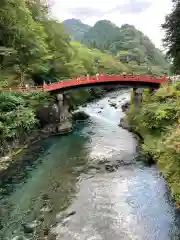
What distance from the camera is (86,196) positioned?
24656 mm

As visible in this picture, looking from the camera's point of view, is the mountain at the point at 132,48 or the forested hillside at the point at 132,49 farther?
the mountain at the point at 132,48

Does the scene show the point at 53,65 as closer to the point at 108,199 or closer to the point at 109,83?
the point at 109,83

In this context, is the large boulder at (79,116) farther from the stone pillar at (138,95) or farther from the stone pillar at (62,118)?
the stone pillar at (138,95)

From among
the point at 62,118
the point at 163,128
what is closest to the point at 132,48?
the point at 62,118

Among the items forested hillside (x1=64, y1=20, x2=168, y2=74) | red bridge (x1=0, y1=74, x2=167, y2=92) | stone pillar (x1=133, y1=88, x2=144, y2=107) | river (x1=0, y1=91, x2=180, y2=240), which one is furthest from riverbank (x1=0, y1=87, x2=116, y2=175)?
forested hillside (x1=64, y1=20, x2=168, y2=74)

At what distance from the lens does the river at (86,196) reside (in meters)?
19.9

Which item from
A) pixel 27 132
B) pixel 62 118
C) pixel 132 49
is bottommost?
pixel 27 132

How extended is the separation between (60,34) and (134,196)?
4295cm

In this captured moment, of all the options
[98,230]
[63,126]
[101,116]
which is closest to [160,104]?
[63,126]

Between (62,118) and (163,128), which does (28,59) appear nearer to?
(62,118)

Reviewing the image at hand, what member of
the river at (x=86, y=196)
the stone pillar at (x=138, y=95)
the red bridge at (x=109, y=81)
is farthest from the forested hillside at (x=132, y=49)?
the river at (x=86, y=196)

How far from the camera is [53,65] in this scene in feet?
177

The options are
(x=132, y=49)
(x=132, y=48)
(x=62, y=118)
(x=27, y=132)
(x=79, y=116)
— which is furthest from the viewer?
(x=132, y=48)

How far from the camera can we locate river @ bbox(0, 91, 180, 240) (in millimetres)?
19922
